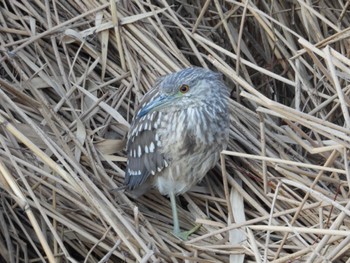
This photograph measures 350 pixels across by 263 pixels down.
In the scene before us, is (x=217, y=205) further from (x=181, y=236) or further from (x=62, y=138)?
(x=62, y=138)

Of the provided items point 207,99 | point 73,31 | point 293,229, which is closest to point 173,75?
point 207,99

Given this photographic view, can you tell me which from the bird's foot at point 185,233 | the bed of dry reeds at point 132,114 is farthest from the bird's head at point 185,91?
the bird's foot at point 185,233

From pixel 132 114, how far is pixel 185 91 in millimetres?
469

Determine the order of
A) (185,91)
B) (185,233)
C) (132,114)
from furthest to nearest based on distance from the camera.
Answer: (132,114)
(185,91)
(185,233)

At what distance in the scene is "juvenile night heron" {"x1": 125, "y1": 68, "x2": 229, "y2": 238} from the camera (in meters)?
3.63

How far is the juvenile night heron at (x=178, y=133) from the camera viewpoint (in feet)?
11.9

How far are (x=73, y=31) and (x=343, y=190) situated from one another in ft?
4.87

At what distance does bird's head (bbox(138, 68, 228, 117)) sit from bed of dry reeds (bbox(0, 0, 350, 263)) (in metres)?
0.14

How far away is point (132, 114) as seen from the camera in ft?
13.3

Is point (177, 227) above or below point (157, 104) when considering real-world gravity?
below

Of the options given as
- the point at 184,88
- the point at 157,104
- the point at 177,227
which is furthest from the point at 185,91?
the point at 177,227

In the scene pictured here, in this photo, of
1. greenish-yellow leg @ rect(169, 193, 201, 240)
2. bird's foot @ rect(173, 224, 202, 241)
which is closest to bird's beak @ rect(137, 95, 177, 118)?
greenish-yellow leg @ rect(169, 193, 201, 240)

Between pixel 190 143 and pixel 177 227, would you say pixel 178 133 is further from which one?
pixel 177 227

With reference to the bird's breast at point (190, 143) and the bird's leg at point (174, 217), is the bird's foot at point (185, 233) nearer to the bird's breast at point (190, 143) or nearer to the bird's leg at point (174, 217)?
the bird's leg at point (174, 217)
